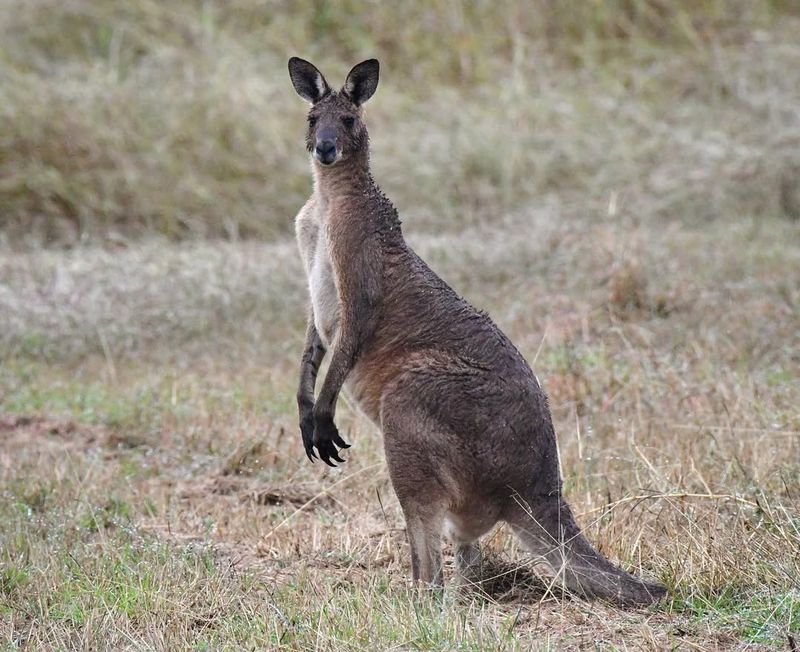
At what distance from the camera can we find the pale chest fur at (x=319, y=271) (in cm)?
462

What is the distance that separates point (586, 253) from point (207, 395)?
3180mm

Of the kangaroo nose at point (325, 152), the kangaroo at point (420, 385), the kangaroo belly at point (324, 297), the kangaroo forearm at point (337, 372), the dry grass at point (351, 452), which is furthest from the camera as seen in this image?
the kangaroo belly at point (324, 297)

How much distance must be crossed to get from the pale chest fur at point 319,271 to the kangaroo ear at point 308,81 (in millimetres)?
379

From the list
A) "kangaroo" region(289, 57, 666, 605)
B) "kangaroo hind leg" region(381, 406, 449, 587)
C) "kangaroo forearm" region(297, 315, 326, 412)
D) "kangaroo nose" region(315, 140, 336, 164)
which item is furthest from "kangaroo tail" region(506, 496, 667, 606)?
"kangaroo nose" region(315, 140, 336, 164)

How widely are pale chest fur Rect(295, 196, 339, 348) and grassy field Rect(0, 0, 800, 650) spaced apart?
70 centimetres

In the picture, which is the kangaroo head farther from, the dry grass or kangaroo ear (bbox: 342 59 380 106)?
the dry grass

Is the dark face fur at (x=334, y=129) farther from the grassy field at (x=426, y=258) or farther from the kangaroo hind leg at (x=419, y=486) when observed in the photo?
the grassy field at (x=426, y=258)

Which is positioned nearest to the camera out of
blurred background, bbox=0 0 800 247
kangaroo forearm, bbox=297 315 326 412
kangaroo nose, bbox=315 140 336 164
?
kangaroo nose, bbox=315 140 336 164

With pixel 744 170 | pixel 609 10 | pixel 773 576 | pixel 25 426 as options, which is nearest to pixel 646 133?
pixel 744 170

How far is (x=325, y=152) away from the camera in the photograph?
4.51 meters

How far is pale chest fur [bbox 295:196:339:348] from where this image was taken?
462cm

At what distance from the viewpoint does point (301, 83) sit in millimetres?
4730

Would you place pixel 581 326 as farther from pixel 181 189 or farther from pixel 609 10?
pixel 609 10

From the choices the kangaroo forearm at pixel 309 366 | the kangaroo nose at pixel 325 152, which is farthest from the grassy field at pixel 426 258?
the kangaroo nose at pixel 325 152
